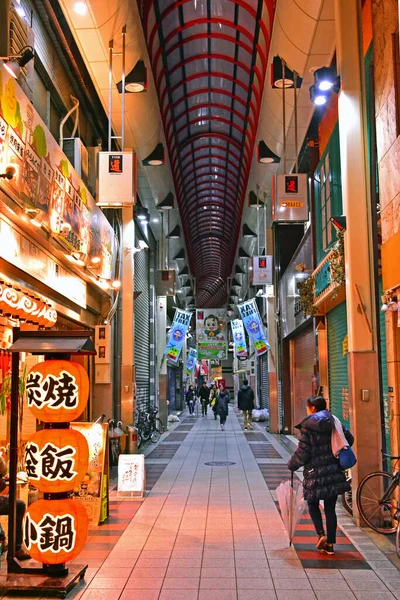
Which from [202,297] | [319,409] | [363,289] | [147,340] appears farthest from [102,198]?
[202,297]

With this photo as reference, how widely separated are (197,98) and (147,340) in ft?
27.0

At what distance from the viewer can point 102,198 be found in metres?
9.91

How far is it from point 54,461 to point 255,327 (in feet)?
53.3

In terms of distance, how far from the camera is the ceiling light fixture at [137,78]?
10.7m

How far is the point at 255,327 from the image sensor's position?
21.3m

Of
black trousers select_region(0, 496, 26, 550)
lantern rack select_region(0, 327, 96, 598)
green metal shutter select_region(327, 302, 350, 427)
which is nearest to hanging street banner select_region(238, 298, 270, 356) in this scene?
green metal shutter select_region(327, 302, 350, 427)

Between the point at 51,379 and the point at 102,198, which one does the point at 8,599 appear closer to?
the point at 51,379

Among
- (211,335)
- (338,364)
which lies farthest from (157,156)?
(211,335)

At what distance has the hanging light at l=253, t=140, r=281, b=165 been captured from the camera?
46.2ft

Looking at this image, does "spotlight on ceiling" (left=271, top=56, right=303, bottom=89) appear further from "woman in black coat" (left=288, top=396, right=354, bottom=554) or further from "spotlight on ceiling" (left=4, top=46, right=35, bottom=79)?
"woman in black coat" (left=288, top=396, right=354, bottom=554)

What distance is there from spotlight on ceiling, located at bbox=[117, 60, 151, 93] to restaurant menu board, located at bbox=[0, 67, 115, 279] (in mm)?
2165

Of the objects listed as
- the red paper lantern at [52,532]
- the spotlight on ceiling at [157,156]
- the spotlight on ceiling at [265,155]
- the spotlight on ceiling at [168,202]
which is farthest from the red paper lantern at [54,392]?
the spotlight on ceiling at [168,202]

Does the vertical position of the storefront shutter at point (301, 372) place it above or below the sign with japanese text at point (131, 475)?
above

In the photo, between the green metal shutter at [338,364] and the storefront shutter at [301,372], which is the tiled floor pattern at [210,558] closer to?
the green metal shutter at [338,364]
